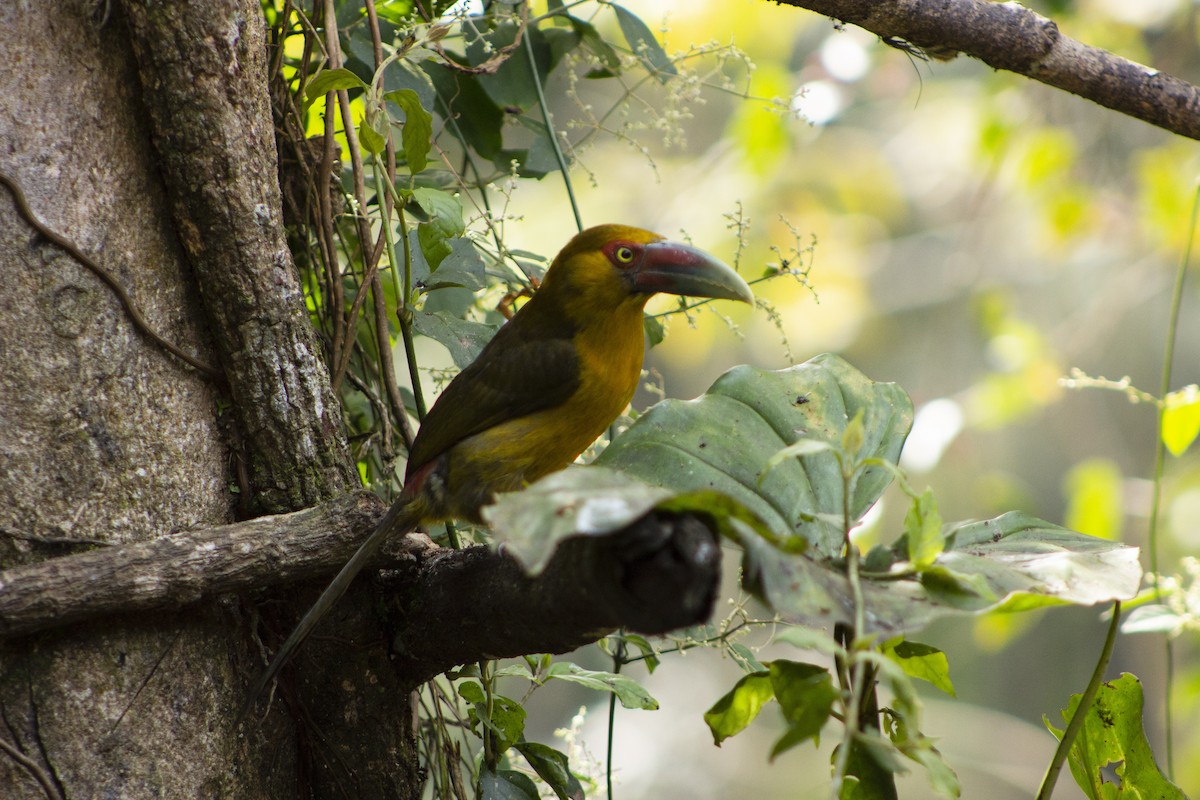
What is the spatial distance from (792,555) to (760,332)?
326 inches

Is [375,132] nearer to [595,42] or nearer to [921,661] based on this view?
[595,42]

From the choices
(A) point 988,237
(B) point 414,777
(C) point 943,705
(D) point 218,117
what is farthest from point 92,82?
(C) point 943,705

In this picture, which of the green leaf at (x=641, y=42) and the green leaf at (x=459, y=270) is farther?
the green leaf at (x=641, y=42)

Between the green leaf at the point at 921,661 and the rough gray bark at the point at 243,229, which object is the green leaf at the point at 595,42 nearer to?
the rough gray bark at the point at 243,229

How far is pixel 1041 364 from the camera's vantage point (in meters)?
4.10

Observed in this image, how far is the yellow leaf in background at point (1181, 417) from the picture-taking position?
6.45ft

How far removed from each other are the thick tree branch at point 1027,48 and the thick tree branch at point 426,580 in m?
1.16

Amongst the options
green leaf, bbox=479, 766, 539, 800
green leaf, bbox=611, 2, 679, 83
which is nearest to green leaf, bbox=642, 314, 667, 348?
green leaf, bbox=611, 2, 679, 83

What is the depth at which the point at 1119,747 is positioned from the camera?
5.22 ft

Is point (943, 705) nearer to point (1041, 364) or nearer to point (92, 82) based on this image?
point (1041, 364)

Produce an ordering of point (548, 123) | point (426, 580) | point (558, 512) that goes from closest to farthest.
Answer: point (558, 512)
point (426, 580)
point (548, 123)

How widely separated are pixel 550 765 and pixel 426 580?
37 centimetres

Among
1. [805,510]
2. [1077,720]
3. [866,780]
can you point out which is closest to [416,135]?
[805,510]

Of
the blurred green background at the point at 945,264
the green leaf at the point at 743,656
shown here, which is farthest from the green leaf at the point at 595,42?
the green leaf at the point at 743,656
